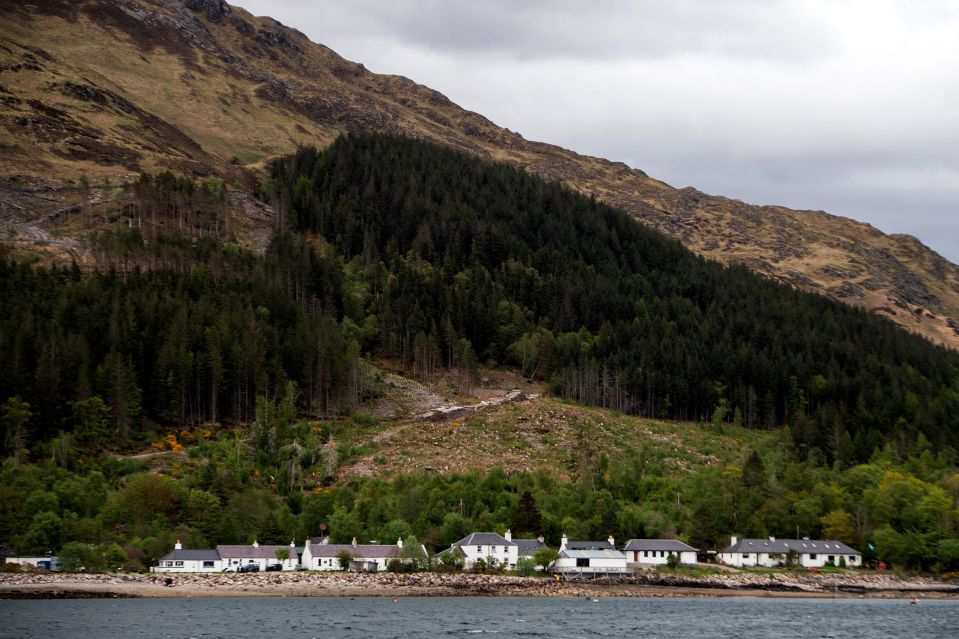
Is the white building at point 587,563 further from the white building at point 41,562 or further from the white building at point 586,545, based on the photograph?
the white building at point 41,562

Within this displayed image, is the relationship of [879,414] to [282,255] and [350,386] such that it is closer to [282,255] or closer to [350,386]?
[350,386]

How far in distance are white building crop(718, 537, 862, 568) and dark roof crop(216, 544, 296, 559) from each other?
4436cm

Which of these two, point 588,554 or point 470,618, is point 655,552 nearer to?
point 588,554

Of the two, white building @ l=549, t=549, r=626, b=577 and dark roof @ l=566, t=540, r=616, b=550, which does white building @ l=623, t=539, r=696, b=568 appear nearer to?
dark roof @ l=566, t=540, r=616, b=550

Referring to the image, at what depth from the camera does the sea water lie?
68.8m

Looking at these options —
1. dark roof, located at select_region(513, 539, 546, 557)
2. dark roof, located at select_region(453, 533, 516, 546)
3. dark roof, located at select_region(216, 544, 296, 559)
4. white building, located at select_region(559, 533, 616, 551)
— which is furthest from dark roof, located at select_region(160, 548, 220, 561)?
white building, located at select_region(559, 533, 616, 551)

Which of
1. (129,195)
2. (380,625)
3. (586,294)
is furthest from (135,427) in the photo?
(586,294)

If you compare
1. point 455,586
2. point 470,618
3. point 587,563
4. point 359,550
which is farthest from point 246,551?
point 587,563

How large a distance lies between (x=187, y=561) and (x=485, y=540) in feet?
89.5

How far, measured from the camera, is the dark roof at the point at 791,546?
10519cm

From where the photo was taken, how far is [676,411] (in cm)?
16038

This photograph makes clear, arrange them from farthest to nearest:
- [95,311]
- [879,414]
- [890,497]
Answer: [879,414]
[95,311]
[890,497]

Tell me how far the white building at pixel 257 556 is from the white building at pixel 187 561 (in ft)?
3.53

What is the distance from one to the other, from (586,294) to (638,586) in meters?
97.6
